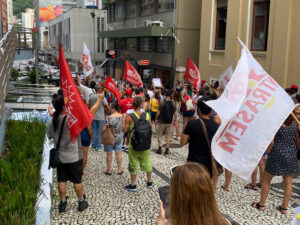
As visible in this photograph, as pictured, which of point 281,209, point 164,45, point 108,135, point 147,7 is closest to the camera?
point 281,209

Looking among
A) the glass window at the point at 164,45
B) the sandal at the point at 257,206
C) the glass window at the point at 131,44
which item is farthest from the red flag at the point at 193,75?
the glass window at the point at 131,44

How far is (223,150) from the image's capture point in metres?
3.90

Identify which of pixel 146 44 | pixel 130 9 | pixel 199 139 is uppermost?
pixel 130 9

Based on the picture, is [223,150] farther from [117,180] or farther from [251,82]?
[117,180]

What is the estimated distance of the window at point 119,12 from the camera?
35531 mm

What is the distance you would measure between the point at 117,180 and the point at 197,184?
4.90m

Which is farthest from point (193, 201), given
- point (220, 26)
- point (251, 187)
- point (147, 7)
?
point (147, 7)

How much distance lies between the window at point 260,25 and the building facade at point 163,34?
7269 mm


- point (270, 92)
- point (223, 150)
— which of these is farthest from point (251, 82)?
point (223, 150)

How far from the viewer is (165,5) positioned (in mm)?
24250

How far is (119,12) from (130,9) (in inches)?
166

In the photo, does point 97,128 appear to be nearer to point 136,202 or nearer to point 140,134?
point 140,134

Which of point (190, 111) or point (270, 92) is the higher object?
point (270, 92)

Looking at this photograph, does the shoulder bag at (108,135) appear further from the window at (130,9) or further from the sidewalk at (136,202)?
the window at (130,9)
